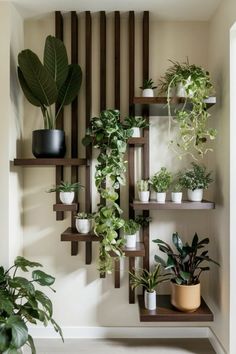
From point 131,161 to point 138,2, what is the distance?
1.18m

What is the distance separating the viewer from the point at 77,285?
2305 millimetres

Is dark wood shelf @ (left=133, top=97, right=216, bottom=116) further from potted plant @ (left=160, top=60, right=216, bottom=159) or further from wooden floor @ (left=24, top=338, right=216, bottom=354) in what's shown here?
wooden floor @ (left=24, top=338, right=216, bottom=354)

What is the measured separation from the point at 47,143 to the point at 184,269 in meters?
1.38

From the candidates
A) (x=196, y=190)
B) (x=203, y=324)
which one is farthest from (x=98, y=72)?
(x=203, y=324)

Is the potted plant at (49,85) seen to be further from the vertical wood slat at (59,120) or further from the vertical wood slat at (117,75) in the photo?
the vertical wood slat at (117,75)

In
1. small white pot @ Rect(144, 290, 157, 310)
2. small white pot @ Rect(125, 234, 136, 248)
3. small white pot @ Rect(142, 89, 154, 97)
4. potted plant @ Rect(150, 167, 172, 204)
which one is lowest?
small white pot @ Rect(144, 290, 157, 310)

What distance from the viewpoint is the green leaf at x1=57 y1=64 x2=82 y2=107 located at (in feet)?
7.14

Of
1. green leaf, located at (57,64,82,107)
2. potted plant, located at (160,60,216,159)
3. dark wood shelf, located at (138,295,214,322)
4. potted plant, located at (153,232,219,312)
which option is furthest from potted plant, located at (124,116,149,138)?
dark wood shelf, located at (138,295,214,322)

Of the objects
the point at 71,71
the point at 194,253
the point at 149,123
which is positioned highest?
the point at 71,71

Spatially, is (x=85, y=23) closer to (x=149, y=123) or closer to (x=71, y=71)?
(x=71, y=71)

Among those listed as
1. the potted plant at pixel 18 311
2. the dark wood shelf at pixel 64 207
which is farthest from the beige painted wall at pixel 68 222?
the potted plant at pixel 18 311

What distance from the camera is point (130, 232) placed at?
2.10 metres

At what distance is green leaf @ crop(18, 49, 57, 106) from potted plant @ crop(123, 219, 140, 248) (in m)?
1.10

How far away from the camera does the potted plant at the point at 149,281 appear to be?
2090 mm
